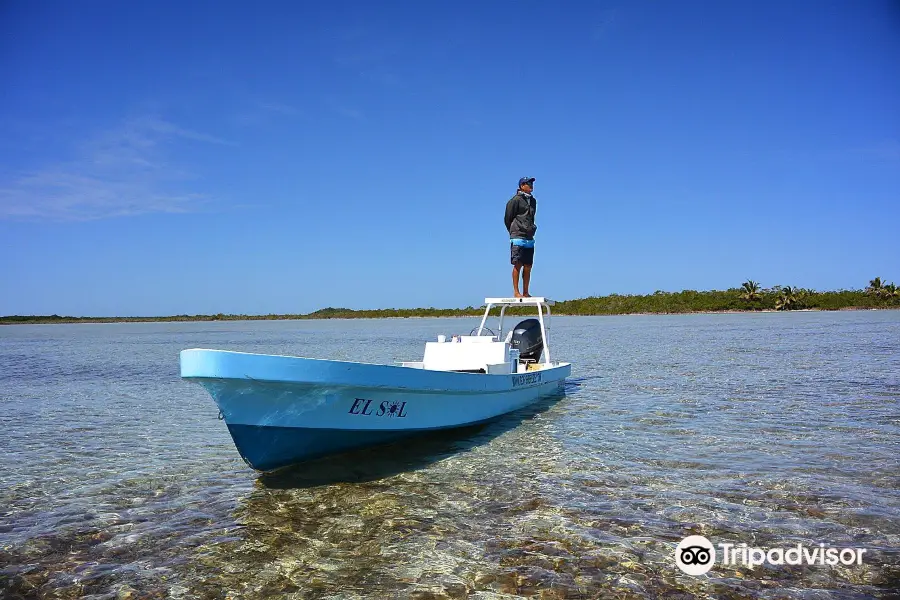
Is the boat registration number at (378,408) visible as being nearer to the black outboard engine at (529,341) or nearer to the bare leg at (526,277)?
the bare leg at (526,277)

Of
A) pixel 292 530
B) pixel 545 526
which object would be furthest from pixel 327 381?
pixel 545 526

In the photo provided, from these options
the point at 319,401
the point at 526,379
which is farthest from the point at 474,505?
the point at 526,379

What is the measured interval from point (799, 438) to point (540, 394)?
18.9 feet

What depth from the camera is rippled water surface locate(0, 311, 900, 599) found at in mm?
4855

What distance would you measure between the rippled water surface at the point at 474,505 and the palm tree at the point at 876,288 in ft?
305

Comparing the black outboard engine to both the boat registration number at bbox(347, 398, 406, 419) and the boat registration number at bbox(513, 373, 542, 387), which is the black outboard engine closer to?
the boat registration number at bbox(513, 373, 542, 387)

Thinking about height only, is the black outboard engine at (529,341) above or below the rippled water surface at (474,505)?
above

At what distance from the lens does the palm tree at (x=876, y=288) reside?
88188 millimetres

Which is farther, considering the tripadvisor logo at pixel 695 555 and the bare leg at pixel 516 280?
the bare leg at pixel 516 280

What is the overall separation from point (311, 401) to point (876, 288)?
107m

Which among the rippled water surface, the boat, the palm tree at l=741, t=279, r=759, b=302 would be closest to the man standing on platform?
the rippled water surface

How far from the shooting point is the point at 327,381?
7102mm

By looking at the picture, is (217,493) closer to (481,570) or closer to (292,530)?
(292,530)

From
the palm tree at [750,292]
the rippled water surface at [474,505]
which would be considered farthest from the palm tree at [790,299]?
the rippled water surface at [474,505]
